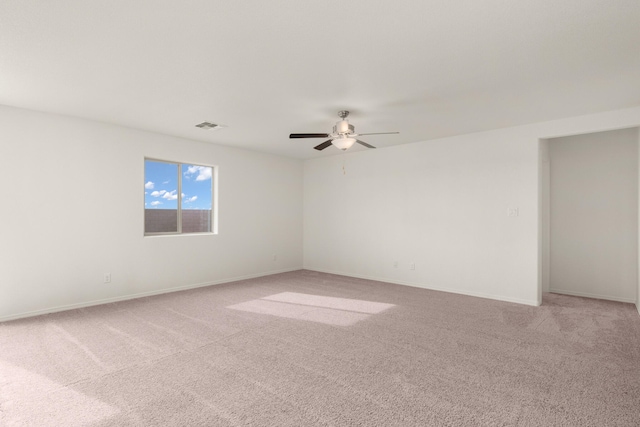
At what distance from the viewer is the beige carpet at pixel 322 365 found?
81.3 inches

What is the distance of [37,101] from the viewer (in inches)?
146

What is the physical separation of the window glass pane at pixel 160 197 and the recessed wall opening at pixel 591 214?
18.1 ft

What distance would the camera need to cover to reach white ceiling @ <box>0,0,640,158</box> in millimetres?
2109

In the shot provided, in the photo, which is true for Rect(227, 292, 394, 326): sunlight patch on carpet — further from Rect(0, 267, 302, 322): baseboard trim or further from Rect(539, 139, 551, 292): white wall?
Rect(539, 139, 551, 292): white wall

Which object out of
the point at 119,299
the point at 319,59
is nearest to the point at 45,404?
the point at 119,299

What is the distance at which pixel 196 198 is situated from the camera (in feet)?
19.4

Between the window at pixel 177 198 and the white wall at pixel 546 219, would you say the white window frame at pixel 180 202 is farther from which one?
the white wall at pixel 546 219

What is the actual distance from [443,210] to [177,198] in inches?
170

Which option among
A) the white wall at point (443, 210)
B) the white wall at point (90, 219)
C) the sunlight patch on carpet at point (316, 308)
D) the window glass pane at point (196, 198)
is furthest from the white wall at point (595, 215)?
the window glass pane at point (196, 198)

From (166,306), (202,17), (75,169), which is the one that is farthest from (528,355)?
(75,169)

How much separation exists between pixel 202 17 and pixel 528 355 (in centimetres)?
359

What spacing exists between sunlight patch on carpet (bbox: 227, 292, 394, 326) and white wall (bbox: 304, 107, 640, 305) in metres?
1.58

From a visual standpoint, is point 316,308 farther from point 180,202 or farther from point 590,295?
point 590,295

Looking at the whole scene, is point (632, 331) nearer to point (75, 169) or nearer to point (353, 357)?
point (353, 357)
